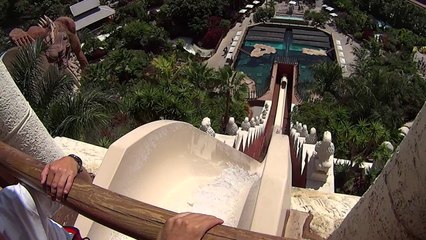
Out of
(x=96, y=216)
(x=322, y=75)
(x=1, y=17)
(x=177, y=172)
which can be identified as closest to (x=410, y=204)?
(x=96, y=216)

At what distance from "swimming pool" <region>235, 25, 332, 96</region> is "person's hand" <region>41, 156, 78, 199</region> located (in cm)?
2788

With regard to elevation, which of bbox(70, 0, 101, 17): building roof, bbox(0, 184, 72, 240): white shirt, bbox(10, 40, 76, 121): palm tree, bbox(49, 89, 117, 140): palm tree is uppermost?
bbox(0, 184, 72, 240): white shirt

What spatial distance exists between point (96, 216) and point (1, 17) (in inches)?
1634

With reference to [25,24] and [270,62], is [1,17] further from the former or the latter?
[270,62]

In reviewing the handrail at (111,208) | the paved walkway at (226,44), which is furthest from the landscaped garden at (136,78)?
the handrail at (111,208)

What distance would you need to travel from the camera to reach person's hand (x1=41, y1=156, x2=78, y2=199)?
2207 millimetres

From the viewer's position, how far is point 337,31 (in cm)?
3734

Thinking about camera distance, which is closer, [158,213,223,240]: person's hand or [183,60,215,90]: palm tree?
[158,213,223,240]: person's hand

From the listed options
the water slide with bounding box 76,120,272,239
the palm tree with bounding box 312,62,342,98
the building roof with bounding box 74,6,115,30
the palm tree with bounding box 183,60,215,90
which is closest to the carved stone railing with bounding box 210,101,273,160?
the palm tree with bounding box 183,60,215,90

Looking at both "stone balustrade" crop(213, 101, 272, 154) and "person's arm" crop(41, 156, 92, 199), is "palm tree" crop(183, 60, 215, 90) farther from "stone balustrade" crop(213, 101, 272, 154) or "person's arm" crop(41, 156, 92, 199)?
"person's arm" crop(41, 156, 92, 199)

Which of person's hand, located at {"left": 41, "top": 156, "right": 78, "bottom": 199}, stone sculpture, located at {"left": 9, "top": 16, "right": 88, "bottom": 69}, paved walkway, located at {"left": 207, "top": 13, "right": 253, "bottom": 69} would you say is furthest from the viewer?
paved walkway, located at {"left": 207, "top": 13, "right": 253, "bottom": 69}

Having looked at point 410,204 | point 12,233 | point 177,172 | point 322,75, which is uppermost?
point 410,204

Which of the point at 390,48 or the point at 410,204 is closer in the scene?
the point at 410,204

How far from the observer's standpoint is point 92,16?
38.1m
